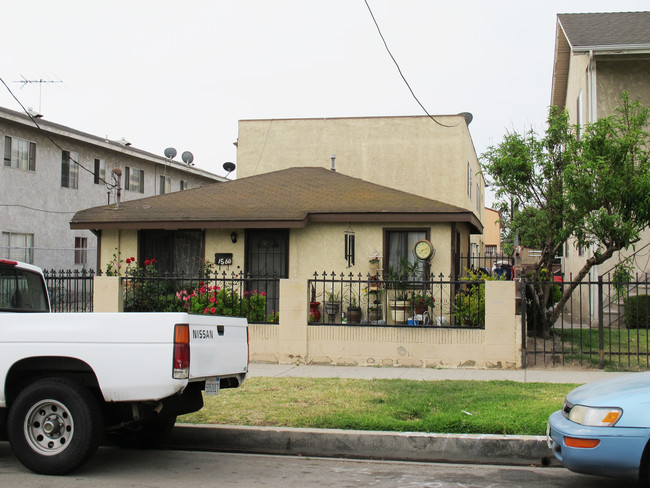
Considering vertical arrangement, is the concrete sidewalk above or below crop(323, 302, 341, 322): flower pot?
below

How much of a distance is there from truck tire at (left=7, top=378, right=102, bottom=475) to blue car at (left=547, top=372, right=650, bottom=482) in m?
3.82

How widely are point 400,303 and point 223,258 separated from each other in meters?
4.40

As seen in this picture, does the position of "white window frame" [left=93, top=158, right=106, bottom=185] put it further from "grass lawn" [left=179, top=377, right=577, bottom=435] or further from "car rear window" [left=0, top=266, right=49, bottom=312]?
"car rear window" [left=0, top=266, right=49, bottom=312]

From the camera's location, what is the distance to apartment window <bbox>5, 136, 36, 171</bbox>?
78.8 ft

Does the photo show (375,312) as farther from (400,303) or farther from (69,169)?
(69,169)

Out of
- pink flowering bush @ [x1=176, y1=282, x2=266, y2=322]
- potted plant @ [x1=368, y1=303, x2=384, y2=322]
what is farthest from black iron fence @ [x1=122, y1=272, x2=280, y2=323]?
potted plant @ [x1=368, y1=303, x2=384, y2=322]

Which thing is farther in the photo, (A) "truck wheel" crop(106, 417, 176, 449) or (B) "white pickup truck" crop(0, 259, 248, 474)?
(A) "truck wheel" crop(106, 417, 176, 449)

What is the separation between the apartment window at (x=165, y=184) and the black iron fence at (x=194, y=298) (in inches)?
755

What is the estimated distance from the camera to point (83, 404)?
592cm

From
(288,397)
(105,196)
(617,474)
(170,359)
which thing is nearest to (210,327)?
(170,359)

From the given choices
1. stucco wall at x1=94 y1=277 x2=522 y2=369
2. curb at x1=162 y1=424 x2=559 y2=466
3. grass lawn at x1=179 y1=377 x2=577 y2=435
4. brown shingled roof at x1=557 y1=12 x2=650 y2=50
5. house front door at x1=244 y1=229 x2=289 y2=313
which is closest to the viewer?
curb at x1=162 y1=424 x2=559 y2=466

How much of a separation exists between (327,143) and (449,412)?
19.1 metres

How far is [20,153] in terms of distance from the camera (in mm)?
24609

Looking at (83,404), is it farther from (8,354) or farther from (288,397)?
(288,397)
